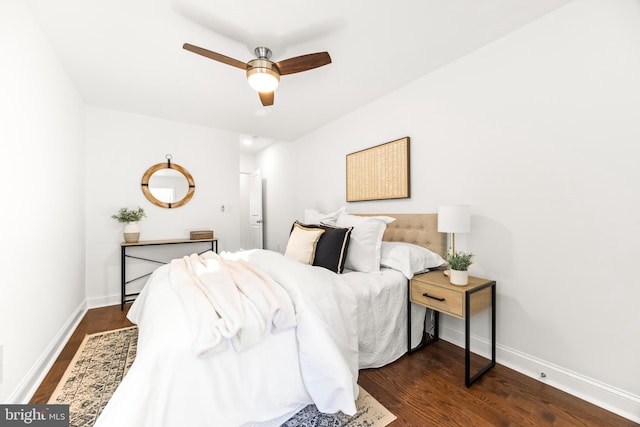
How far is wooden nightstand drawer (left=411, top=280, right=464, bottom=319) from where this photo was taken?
5.65 feet

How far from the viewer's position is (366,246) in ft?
7.27

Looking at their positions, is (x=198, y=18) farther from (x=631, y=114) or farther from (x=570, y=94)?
(x=631, y=114)

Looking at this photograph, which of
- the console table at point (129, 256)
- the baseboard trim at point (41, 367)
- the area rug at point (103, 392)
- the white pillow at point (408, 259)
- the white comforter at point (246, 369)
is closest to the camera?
the white comforter at point (246, 369)

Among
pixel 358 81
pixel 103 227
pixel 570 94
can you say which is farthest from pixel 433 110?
pixel 103 227

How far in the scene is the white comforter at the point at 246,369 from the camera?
→ 1.02 m

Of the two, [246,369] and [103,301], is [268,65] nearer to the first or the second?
[246,369]

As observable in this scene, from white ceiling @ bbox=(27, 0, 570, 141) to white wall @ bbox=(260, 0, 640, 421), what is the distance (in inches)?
11.4

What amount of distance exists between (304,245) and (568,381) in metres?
2.02

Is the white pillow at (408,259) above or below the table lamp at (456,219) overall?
below

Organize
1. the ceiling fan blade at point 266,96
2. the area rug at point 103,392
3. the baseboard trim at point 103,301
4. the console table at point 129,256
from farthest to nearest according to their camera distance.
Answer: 1. the baseboard trim at point 103,301
2. the console table at point 129,256
3. the ceiling fan blade at point 266,96
4. the area rug at point 103,392

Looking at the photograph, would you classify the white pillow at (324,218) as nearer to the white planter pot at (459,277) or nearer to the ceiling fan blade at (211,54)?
the white planter pot at (459,277)

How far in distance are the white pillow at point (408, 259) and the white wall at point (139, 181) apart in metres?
2.82

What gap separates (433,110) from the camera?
2422 millimetres

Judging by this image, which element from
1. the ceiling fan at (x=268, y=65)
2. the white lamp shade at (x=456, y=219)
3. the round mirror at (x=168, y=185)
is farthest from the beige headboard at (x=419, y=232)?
the round mirror at (x=168, y=185)
